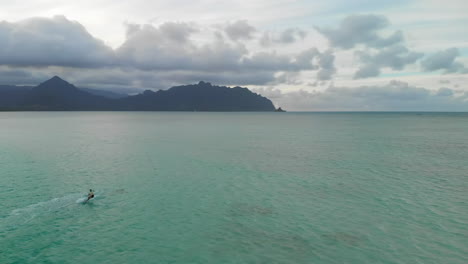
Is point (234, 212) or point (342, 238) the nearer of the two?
point (342, 238)

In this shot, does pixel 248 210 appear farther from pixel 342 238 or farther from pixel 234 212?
pixel 342 238

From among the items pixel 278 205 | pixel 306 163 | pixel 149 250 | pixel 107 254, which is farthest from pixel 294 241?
pixel 306 163

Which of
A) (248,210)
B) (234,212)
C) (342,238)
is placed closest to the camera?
(342,238)

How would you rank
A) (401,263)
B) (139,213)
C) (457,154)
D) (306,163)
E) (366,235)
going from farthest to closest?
(457,154) < (306,163) < (139,213) < (366,235) < (401,263)

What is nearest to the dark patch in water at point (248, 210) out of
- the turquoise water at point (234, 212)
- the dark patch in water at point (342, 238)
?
the turquoise water at point (234, 212)

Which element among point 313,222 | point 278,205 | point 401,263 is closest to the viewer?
point 401,263

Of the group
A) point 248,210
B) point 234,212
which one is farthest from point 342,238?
point 234,212

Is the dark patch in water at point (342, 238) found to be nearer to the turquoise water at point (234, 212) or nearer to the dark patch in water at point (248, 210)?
the turquoise water at point (234, 212)

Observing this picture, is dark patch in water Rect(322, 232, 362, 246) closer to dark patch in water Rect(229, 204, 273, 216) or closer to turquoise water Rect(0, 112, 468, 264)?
turquoise water Rect(0, 112, 468, 264)

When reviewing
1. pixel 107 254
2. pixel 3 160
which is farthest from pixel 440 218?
pixel 3 160

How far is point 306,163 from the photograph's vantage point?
63.1 m

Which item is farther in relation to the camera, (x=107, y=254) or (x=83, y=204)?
Answer: (x=83, y=204)

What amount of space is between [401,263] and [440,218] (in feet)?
42.2

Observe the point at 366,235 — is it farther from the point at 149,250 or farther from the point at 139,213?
the point at 139,213
